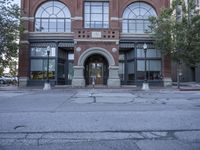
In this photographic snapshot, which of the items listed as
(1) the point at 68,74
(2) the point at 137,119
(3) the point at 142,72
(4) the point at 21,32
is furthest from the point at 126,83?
Result: (2) the point at 137,119

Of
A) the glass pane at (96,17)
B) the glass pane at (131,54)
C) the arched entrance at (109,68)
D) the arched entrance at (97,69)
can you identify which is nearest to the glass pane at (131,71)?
the glass pane at (131,54)

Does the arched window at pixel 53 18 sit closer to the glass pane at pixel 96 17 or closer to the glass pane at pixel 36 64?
the glass pane at pixel 96 17

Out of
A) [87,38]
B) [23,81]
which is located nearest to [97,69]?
[87,38]

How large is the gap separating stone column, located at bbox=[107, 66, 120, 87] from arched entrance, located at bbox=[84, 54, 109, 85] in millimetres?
3200

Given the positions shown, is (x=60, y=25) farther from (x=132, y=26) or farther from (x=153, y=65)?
(x=153, y=65)

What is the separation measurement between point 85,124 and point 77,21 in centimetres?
2676

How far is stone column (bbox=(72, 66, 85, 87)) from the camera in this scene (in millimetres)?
32438

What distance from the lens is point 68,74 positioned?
36625 mm

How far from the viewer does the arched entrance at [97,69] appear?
36188mm

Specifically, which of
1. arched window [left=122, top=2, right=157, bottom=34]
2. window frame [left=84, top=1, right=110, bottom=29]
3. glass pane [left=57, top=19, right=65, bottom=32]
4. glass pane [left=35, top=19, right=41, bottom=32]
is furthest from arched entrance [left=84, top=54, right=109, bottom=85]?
glass pane [left=35, top=19, right=41, bottom=32]

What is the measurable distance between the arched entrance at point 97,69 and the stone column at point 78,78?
3.32 m

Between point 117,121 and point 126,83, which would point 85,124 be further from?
point 126,83

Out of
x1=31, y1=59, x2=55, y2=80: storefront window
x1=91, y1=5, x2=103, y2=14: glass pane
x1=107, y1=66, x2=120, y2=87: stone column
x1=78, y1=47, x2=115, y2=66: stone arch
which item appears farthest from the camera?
x1=91, y1=5, x2=103, y2=14: glass pane

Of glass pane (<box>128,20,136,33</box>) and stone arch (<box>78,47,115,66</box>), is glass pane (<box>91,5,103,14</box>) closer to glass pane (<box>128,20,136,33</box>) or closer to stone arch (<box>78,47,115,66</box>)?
glass pane (<box>128,20,136,33</box>)
